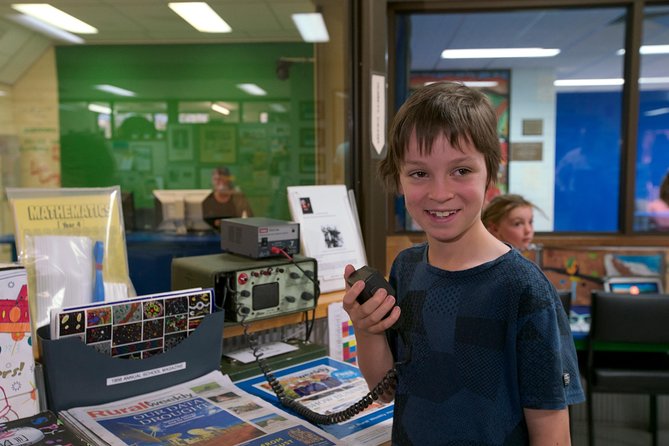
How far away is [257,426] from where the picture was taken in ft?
3.46

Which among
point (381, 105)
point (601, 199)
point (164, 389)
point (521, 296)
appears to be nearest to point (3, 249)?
point (164, 389)

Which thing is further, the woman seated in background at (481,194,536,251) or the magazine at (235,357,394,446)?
the woman seated in background at (481,194,536,251)

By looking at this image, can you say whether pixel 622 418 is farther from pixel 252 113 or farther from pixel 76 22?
pixel 76 22

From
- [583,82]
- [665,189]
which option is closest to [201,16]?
[583,82]

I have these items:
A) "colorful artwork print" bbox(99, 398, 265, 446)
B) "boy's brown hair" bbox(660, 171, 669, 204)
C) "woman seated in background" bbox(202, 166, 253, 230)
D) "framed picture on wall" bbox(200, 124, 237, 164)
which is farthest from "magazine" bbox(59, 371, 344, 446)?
"framed picture on wall" bbox(200, 124, 237, 164)

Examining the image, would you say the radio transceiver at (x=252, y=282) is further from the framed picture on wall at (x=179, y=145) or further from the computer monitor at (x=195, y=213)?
the framed picture on wall at (x=179, y=145)

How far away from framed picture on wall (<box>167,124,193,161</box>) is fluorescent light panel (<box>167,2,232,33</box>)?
0.97 meters

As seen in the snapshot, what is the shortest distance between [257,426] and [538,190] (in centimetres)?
340

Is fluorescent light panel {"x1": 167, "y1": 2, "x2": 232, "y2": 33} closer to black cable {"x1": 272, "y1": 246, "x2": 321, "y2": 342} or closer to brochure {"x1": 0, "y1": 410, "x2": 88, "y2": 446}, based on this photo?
black cable {"x1": 272, "y1": 246, "x2": 321, "y2": 342}

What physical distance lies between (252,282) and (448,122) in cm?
74

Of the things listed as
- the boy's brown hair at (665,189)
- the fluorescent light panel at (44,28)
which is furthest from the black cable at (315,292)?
the fluorescent light panel at (44,28)

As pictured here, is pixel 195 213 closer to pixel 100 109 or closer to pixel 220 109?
pixel 220 109

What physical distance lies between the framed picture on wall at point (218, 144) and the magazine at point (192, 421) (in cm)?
393

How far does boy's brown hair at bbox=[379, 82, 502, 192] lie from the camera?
2.71 ft
